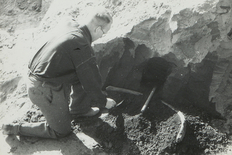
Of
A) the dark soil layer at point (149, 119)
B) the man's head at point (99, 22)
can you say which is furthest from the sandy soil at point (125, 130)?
the man's head at point (99, 22)

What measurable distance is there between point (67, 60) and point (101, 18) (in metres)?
0.56

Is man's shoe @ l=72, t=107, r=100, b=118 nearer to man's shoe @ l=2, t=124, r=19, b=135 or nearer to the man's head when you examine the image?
man's shoe @ l=2, t=124, r=19, b=135

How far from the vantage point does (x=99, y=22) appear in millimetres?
2863

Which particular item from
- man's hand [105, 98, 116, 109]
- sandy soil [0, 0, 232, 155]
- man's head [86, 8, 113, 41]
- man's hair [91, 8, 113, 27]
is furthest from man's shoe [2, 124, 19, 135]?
man's hair [91, 8, 113, 27]

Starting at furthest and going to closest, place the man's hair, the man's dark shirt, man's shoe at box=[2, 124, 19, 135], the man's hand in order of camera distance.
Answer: the man's hand < man's shoe at box=[2, 124, 19, 135] < the man's hair < the man's dark shirt

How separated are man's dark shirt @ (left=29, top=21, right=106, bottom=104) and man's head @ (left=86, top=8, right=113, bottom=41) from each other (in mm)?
61

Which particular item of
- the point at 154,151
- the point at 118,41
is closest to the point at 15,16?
the point at 118,41

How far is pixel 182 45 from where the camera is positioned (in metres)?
3.14

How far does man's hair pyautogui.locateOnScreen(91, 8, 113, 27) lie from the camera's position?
282 cm

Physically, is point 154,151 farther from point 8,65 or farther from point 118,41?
point 8,65

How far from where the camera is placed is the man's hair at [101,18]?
282cm

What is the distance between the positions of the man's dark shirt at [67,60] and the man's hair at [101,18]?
0.42 ft

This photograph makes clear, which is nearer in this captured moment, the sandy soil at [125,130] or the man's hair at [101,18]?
the man's hair at [101,18]

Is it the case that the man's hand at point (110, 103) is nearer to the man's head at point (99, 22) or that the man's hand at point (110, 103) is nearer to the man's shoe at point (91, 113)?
the man's shoe at point (91, 113)
